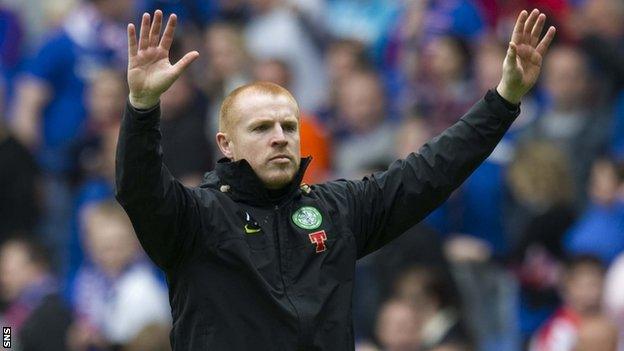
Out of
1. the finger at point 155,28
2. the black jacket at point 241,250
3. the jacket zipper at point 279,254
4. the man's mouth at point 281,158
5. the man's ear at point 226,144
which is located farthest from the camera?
the man's ear at point 226,144

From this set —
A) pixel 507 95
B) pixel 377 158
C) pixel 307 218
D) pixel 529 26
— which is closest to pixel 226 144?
pixel 307 218

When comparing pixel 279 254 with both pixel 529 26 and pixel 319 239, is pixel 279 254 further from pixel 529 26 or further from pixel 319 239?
pixel 529 26

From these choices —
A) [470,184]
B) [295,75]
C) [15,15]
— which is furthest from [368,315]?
[15,15]

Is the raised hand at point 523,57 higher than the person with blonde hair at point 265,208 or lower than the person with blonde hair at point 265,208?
higher

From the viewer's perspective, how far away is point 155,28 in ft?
17.1

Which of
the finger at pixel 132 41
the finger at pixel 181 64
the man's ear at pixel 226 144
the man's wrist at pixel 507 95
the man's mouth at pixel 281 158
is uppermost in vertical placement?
the finger at pixel 132 41

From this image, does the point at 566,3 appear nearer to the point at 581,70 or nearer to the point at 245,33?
the point at 581,70

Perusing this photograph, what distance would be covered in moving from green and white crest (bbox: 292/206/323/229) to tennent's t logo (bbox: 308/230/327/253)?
3 centimetres

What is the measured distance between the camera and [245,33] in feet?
40.7

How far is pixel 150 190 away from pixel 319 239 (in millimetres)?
643

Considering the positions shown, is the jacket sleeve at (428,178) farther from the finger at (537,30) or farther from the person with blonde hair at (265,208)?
the finger at (537,30)

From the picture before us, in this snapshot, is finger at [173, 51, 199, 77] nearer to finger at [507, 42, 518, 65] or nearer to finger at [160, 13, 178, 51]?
finger at [160, 13, 178, 51]

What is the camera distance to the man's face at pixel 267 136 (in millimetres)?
5508

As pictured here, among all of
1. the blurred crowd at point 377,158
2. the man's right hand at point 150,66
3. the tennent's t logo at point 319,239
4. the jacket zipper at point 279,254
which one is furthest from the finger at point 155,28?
the blurred crowd at point 377,158
